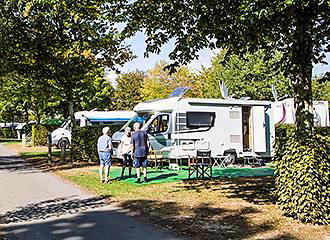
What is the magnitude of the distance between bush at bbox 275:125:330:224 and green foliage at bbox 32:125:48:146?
Answer: 30.7 metres

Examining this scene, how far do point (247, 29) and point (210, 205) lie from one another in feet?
11.9

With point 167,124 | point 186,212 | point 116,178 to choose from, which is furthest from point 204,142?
point 186,212

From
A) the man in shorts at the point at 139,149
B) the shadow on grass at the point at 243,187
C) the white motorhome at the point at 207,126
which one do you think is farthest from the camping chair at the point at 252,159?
the man in shorts at the point at 139,149

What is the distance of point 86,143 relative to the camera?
18.7m

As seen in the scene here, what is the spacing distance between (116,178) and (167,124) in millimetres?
4235

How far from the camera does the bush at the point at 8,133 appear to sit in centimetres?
6397

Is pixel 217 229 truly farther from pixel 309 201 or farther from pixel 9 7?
pixel 9 7

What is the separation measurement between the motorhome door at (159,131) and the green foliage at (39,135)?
69.2 ft

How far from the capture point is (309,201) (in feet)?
22.5

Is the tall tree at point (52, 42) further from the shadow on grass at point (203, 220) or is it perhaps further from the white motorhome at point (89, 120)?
the white motorhome at point (89, 120)

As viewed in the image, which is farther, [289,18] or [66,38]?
[66,38]

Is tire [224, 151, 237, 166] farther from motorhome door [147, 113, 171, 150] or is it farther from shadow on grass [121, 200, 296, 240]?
shadow on grass [121, 200, 296, 240]

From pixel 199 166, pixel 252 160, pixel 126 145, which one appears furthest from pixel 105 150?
pixel 252 160

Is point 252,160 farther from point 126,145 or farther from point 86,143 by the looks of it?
point 86,143
